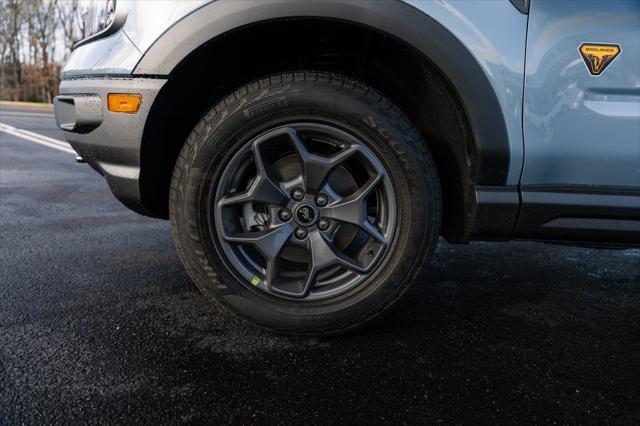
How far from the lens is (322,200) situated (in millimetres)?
1770

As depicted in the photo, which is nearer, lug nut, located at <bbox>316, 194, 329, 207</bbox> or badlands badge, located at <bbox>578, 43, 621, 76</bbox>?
badlands badge, located at <bbox>578, 43, 621, 76</bbox>

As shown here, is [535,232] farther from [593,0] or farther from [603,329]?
[593,0]

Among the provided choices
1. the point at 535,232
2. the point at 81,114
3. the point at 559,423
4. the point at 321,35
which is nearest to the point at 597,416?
the point at 559,423

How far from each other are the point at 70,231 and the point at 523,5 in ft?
9.31

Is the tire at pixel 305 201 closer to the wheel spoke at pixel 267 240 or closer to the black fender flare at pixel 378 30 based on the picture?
the wheel spoke at pixel 267 240

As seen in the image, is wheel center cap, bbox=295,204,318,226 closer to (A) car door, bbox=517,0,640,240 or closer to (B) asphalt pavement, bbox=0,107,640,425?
(B) asphalt pavement, bbox=0,107,640,425

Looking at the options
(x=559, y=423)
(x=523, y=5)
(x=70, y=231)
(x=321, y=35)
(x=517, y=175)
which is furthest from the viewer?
(x=70, y=231)

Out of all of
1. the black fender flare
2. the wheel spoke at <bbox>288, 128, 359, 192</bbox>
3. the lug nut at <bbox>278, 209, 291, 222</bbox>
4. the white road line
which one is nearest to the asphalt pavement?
the lug nut at <bbox>278, 209, 291, 222</bbox>

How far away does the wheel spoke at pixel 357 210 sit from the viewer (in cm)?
173

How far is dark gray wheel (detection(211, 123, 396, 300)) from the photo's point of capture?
1.72 metres

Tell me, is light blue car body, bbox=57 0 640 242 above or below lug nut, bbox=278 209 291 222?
above

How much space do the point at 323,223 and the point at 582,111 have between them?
3.18 feet

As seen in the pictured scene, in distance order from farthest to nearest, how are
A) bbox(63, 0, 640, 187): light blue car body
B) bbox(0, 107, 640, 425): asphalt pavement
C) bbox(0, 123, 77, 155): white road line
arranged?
bbox(0, 123, 77, 155): white road line, bbox(63, 0, 640, 187): light blue car body, bbox(0, 107, 640, 425): asphalt pavement

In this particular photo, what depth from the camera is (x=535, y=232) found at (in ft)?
5.75
